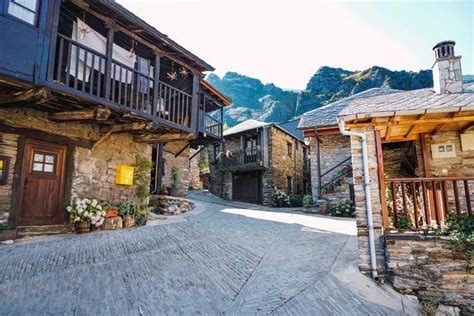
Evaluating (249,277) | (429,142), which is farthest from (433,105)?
(249,277)

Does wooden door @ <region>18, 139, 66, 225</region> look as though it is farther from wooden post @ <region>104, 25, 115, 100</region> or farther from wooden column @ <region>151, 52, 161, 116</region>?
wooden column @ <region>151, 52, 161, 116</region>

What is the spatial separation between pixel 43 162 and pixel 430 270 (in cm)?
758

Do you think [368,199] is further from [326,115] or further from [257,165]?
[257,165]

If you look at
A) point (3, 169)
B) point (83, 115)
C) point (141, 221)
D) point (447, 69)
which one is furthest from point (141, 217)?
point (447, 69)

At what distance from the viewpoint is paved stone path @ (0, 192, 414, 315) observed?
10.0 ft

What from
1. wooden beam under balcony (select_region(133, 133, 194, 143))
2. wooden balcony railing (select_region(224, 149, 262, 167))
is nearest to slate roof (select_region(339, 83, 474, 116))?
wooden beam under balcony (select_region(133, 133, 194, 143))

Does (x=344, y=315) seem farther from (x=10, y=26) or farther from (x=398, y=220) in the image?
(x=10, y=26)

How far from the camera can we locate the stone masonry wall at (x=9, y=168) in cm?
506

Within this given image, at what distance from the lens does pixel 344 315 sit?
Result: 10.4ft

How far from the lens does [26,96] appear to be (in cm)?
463

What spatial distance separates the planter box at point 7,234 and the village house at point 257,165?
39.4 feet

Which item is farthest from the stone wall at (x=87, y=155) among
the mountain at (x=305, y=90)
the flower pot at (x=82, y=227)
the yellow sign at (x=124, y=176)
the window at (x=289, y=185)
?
the mountain at (x=305, y=90)

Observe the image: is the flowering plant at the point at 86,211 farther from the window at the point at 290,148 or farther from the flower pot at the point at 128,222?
the window at the point at 290,148

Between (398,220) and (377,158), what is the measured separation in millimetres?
1140
